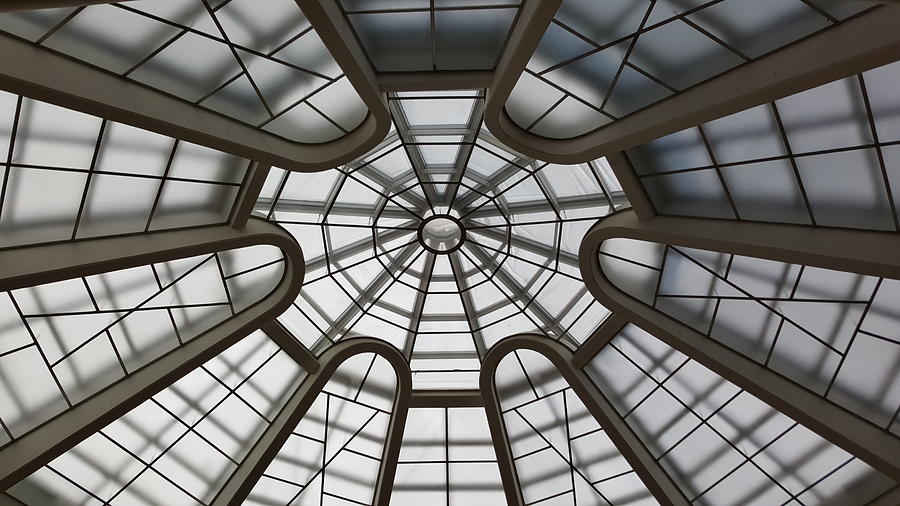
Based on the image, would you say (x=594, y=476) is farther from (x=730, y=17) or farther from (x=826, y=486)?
(x=730, y=17)

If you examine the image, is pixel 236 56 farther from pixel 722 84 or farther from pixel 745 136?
pixel 745 136

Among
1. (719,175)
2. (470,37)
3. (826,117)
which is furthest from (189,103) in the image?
(826,117)

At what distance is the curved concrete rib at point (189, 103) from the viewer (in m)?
14.2

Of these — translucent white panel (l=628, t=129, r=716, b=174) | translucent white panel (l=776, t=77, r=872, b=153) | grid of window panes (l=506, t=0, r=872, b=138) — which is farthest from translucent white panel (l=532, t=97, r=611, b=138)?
translucent white panel (l=776, t=77, r=872, b=153)

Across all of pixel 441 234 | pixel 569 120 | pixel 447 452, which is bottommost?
pixel 447 452

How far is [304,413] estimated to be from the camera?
86.4ft

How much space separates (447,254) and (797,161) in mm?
11750

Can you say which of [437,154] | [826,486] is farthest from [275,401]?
[826,486]

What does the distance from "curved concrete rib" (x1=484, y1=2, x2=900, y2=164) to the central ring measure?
224 inches

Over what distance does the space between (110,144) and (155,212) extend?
254 cm

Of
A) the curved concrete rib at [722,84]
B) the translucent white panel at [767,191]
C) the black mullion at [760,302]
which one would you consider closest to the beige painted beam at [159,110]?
the curved concrete rib at [722,84]

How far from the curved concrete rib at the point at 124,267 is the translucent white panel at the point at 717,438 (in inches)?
451

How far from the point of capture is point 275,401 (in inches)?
1073

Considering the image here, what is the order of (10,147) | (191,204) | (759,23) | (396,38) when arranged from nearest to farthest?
(759,23)
(10,147)
(396,38)
(191,204)
